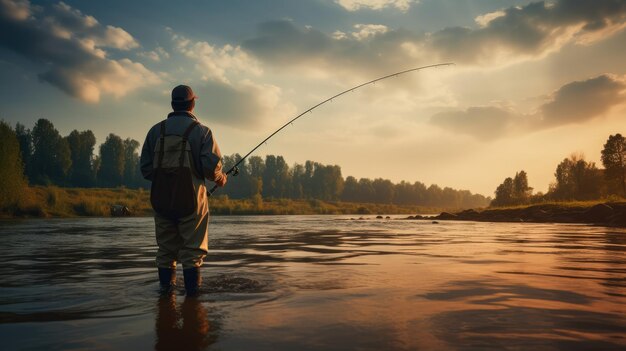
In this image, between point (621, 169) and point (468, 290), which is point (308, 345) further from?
point (621, 169)

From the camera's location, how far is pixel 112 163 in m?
145

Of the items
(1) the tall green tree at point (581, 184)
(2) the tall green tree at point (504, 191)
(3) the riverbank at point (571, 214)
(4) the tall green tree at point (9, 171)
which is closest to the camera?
(3) the riverbank at point (571, 214)

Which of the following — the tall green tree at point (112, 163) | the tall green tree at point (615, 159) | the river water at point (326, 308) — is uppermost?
the tall green tree at point (112, 163)

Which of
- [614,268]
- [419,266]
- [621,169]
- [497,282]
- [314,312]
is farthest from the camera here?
[621,169]

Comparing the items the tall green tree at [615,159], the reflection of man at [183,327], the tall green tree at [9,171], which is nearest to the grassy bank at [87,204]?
the tall green tree at [9,171]

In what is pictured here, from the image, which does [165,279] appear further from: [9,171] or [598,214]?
[9,171]

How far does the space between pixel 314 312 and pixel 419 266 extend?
3.87 meters

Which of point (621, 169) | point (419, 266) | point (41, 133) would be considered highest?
point (41, 133)

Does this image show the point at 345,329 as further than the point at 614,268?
No

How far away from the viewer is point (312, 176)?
192625 millimetres

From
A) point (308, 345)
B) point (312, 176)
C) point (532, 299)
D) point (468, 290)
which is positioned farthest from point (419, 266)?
point (312, 176)

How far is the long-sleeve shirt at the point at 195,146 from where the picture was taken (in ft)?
16.6

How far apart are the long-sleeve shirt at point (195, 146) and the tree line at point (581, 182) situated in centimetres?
5596

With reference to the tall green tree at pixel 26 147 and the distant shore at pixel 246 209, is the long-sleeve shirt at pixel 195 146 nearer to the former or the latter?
the distant shore at pixel 246 209
